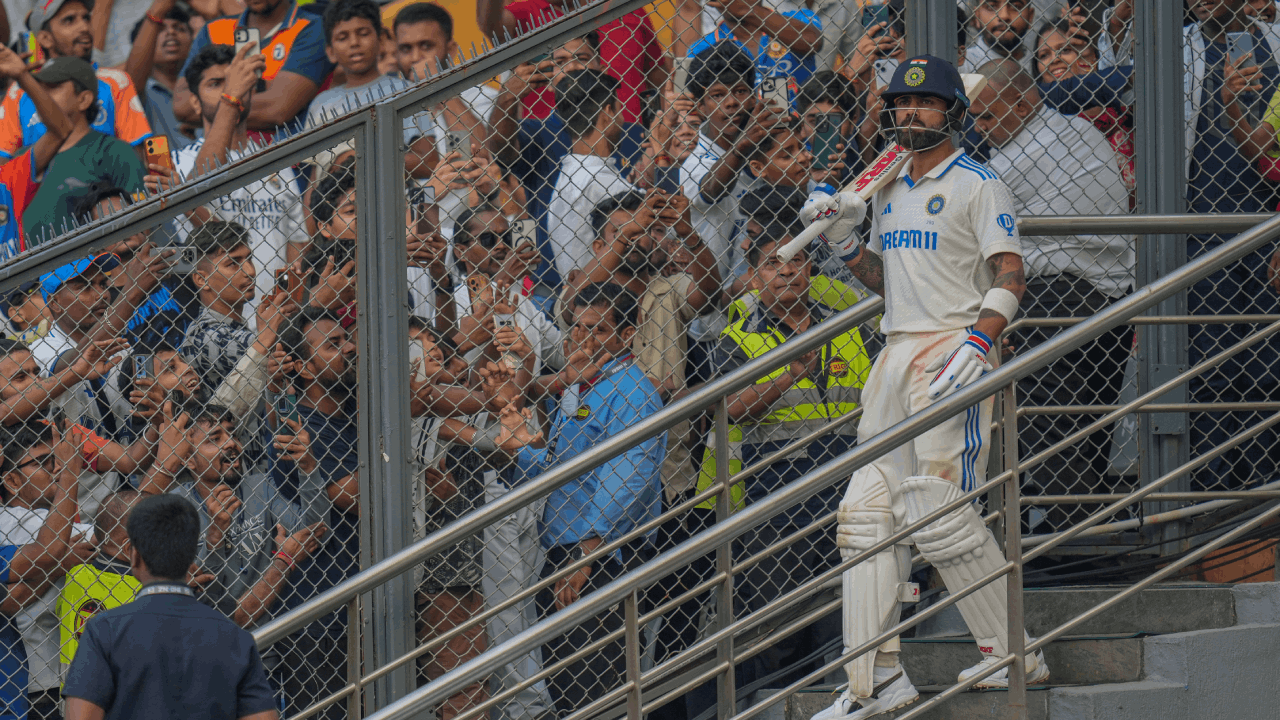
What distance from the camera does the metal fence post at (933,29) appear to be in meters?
4.57

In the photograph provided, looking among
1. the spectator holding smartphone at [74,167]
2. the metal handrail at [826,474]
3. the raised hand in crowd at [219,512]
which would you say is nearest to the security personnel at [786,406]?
the metal handrail at [826,474]

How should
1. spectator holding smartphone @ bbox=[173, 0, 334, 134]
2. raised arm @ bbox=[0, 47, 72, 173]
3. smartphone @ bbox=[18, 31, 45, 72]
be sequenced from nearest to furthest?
raised arm @ bbox=[0, 47, 72, 173] < spectator holding smartphone @ bbox=[173, 0, 334, 134] < smartphone @ bbox=[18, 31, 45, 72]

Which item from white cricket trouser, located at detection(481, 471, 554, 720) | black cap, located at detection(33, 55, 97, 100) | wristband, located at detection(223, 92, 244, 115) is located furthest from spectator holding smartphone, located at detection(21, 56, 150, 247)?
white cricket trouser, located at detection(481, 471, 554, 720)

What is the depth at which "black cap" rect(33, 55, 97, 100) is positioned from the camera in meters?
7.97

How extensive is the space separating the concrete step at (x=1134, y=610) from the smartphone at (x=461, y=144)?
247 centimetres

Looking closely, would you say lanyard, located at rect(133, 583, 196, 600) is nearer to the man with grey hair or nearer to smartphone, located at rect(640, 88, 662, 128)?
smartphone, located at rect(640, 88, 662, 128)

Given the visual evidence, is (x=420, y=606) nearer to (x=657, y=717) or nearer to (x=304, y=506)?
(x=304, y=506)

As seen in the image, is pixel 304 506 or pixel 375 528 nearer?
pixel 375 528

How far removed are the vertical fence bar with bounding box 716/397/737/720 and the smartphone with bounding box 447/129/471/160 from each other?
159 centimetres

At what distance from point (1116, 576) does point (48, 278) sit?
15.1 feet

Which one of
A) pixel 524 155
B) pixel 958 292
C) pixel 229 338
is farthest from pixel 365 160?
pixel 958 292

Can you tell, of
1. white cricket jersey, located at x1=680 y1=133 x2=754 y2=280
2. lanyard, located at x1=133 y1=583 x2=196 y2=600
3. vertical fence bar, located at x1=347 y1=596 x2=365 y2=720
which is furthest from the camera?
white cricket jersey, located at x1=680 y1=133 x2=754 y2=280

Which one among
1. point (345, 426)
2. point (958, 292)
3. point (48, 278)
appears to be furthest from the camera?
point (48, 278)

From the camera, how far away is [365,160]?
437 cm
